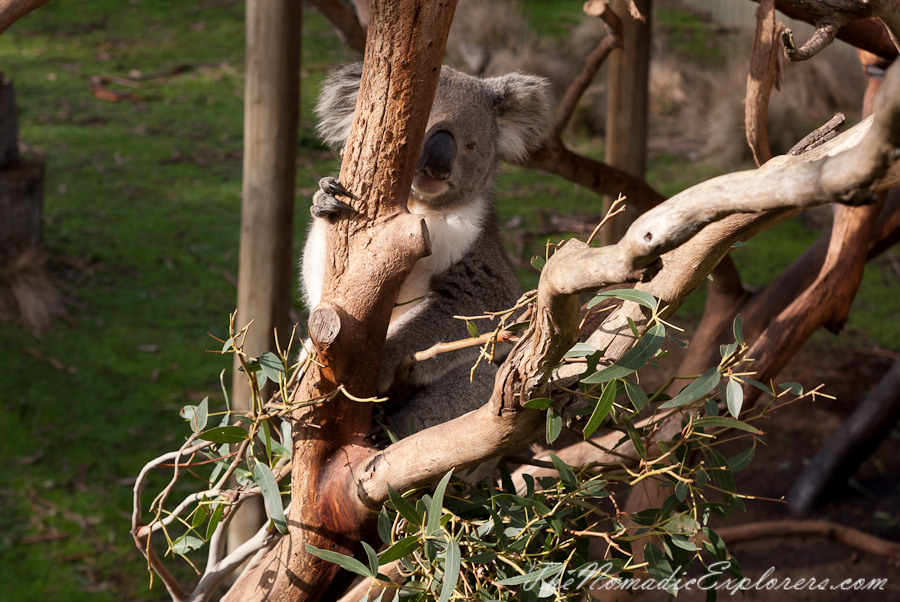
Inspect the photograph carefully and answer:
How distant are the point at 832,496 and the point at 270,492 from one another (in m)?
3.10

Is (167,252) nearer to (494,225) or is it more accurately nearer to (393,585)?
(494,225)

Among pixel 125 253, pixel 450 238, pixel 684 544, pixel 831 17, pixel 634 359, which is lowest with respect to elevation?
pixel 125 253

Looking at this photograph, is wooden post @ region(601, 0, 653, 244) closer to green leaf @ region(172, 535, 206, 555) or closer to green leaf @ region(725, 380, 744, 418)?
green leaf @ region(725, 380, 744, 418)

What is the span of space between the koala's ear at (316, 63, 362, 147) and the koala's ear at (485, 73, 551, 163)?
433 millimetres

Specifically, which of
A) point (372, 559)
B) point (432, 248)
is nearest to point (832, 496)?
point (432, 248)

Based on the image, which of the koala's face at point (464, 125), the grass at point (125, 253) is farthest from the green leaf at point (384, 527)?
the grass at point (125, 253)

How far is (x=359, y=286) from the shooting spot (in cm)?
121

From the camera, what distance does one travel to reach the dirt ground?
2967 mm

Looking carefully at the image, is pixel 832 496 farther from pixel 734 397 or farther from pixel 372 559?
pixel 372 559

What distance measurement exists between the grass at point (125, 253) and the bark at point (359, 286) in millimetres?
1655

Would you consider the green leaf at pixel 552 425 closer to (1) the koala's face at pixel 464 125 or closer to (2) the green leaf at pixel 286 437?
(2) the green leaf at pixel 286 437

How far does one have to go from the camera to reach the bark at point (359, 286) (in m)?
1.11

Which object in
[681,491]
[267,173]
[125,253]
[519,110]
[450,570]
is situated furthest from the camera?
[125,253]

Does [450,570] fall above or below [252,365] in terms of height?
below
